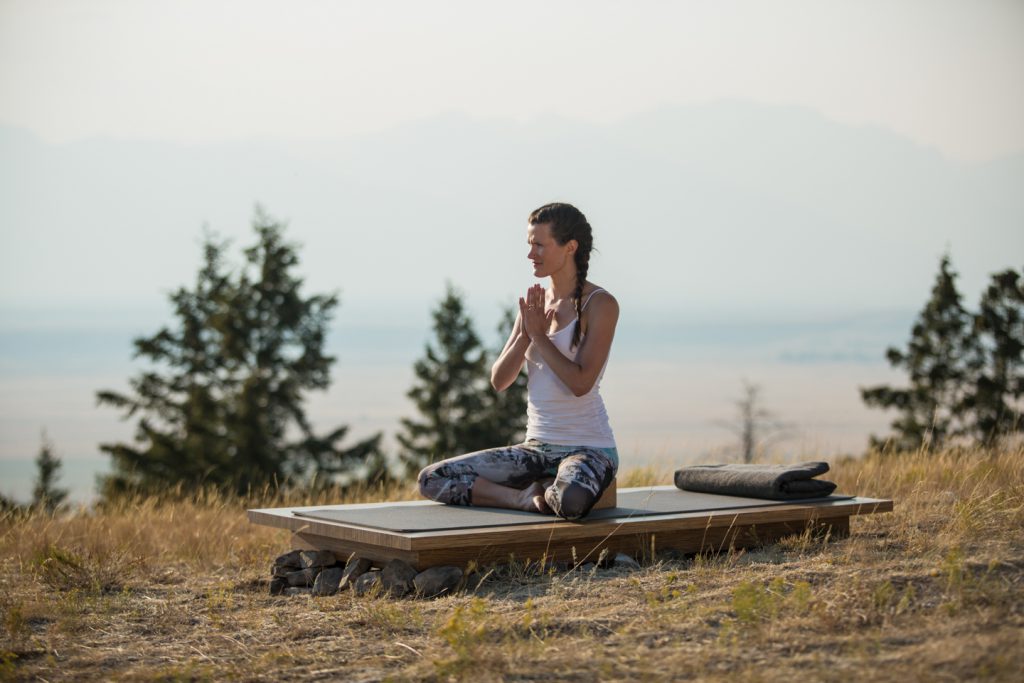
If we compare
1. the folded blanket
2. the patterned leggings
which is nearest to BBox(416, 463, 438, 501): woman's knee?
the patterned leggings

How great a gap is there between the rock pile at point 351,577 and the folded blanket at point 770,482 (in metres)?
1.78

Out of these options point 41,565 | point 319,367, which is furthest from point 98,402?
point 41,565

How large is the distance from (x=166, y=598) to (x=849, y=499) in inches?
138

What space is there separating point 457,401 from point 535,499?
2808cm

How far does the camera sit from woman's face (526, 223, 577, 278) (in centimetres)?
592

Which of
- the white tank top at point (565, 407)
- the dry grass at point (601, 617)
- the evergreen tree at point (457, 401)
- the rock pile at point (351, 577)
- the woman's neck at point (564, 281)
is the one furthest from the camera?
the evergreen tree at point (457, 401)

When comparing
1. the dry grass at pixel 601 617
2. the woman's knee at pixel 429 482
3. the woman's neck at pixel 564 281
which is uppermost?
the woman's neck at pixel 564 281

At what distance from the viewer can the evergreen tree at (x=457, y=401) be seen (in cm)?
3169

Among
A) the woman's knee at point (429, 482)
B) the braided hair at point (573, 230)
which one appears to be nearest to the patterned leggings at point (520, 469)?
the woman's knee at point (429, 482)

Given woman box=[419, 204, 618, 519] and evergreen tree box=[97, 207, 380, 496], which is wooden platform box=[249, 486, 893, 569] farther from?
evergreen tree box=[97, 207, 380, 496]

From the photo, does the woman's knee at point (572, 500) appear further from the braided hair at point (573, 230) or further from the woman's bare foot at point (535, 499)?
the braided hair at point (573, 230)

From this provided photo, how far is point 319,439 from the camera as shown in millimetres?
31312

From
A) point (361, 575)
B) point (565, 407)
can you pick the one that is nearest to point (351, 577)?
point (361, 575)

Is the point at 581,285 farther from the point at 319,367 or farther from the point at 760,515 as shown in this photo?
the point at 319,367
